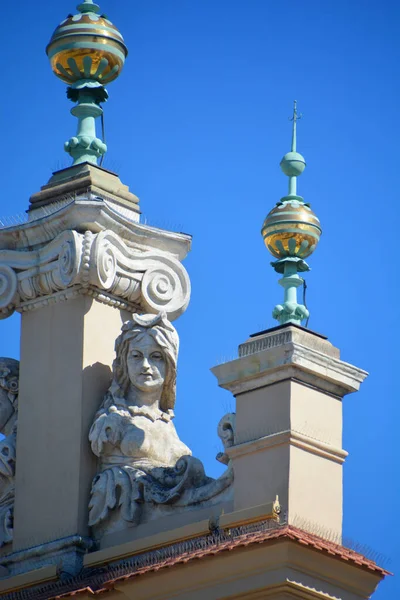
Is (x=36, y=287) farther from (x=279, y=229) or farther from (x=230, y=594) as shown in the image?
(x=230, y=594)

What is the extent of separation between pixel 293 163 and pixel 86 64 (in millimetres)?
3080

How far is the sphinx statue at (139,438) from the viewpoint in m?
30.0

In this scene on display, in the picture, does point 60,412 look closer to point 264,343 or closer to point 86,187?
point 86,187

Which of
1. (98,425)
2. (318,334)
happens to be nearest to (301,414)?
(318,334)

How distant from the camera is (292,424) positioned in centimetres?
2850

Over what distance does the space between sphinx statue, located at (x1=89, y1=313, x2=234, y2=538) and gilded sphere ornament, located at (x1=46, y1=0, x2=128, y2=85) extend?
321cm

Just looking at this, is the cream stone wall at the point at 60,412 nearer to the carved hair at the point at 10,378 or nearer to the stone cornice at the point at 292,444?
the carved hair at the point at 10,378

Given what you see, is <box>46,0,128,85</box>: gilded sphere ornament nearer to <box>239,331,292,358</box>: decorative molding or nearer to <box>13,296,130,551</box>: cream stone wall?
<box>13,296,130,551</box>: cream stone wall

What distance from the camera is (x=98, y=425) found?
30.8m

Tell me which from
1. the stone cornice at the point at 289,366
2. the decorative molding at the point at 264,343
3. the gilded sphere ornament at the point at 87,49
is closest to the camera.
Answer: the stone cornice at the point at 289,366

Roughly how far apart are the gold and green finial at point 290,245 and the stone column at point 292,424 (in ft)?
3.69

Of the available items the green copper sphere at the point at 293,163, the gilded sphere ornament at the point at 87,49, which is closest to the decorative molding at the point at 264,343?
the green copper sphere at the point at 293,163

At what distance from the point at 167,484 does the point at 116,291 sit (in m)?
2.56

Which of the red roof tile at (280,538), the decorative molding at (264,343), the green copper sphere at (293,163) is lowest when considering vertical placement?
the red roof tile at (280,538)
